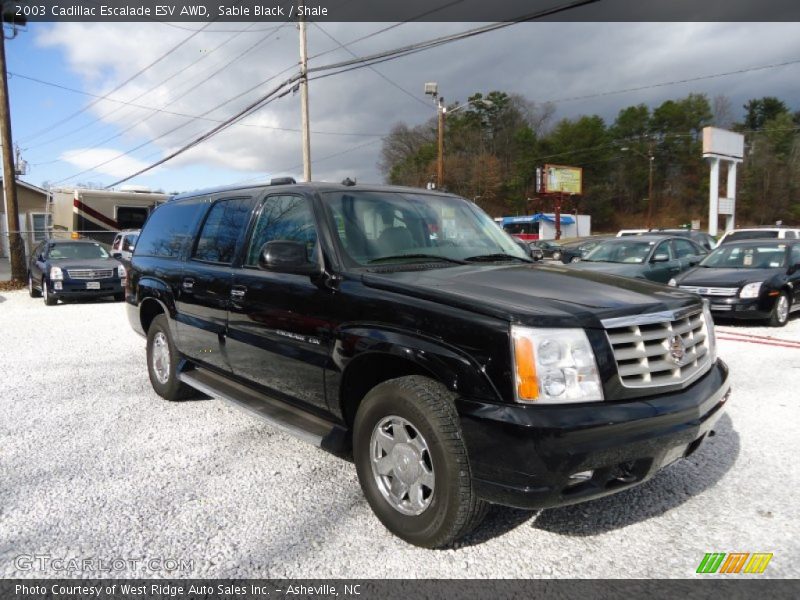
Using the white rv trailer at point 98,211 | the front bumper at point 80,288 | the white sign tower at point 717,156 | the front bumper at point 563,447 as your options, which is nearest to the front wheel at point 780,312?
the front bumper at point 563,447

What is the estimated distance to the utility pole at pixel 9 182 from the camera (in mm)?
17469

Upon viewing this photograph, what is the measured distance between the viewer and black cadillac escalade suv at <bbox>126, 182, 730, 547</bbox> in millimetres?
2414

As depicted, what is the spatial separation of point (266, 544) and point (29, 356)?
6.36 meters

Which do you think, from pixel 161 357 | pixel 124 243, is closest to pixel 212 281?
pixel 161 357

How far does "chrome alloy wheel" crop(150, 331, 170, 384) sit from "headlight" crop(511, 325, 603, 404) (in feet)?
12.6

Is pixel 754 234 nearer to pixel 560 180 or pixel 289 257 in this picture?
pixel 289 257

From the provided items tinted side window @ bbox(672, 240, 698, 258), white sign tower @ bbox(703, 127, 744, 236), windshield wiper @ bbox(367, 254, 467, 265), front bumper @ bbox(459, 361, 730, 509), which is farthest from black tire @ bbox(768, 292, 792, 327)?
white sign tower @ bbox(703, 127, 744, 236)

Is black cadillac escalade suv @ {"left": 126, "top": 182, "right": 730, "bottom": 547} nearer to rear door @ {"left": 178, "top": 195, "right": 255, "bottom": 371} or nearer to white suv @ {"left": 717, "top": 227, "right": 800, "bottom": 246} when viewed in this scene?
rear door @ {"left": 178, "top": 195, "right": 255, "bottom": 371}

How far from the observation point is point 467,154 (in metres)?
75.7

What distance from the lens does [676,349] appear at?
9.13 feet

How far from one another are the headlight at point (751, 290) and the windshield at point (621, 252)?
2.19m

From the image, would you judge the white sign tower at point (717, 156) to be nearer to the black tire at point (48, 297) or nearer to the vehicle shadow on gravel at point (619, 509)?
the black tire at point (48, 297)

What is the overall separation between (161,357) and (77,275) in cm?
927

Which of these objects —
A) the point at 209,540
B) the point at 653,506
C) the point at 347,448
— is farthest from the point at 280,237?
the point at 653,506
